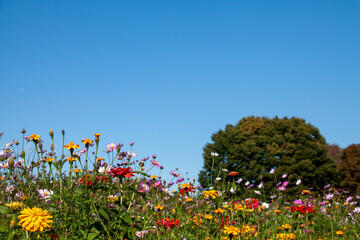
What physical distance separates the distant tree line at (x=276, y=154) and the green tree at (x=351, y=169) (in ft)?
0.98

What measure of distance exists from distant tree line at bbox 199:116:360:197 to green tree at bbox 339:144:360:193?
0.30 metres

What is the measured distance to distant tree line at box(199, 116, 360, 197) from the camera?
21.4 m

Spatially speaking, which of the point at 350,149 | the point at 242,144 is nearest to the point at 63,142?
the point at 242,144

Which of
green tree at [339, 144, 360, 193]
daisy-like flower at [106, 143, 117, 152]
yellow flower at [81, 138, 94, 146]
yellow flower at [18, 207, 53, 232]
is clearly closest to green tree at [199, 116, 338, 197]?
green tree at [339, 144, 360, 193]

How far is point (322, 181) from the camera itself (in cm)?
2236

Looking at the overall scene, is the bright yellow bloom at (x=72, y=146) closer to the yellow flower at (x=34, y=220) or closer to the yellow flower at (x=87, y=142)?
the yellow flower at (x=87, y=142)

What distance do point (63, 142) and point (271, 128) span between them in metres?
21.5

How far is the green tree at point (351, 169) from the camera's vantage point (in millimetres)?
25188

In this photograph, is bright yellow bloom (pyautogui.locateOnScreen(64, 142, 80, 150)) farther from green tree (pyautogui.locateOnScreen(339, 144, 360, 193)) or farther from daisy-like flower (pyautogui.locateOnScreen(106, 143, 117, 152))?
green tree (pyautogui.locateOnScreen(339, 144, 360, 193))

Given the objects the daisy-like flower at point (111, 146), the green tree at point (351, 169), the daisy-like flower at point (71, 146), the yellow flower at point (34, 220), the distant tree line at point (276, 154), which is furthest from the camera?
the green tree at point (351, 169)

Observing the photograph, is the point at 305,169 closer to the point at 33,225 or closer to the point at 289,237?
the point at 289,237

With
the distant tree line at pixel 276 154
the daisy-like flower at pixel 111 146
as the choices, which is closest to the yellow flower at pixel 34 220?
the daisy-like flower at pixel 111 146

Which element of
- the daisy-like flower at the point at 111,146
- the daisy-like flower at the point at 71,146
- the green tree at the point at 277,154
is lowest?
the daisy-like flower at the point at 71,146

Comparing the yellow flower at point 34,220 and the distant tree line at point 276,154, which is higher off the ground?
the distant tree line at point 276,154
